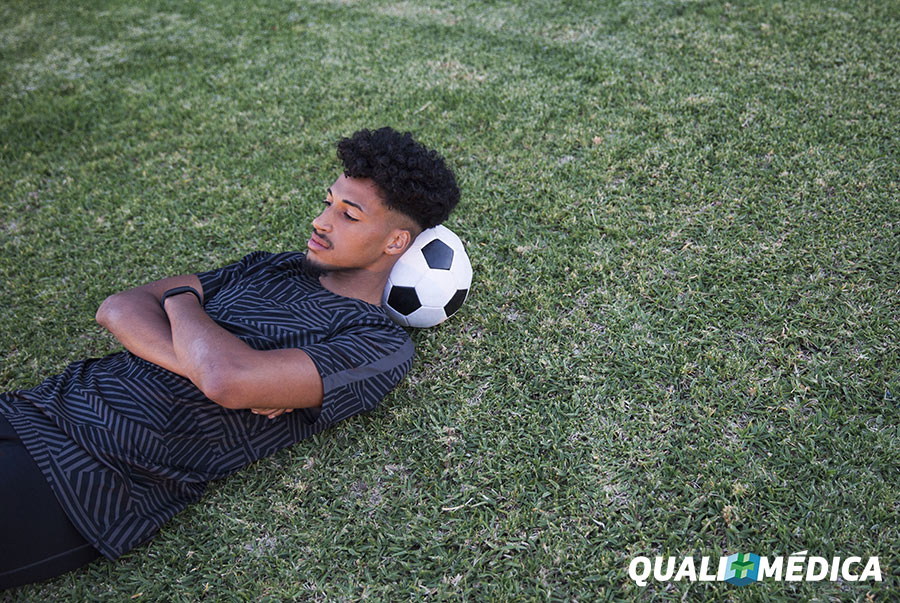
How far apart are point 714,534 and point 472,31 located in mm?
6175

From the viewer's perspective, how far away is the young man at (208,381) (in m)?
2.40

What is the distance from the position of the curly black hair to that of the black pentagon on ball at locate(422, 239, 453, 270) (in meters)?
0.14

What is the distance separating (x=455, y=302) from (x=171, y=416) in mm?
1557

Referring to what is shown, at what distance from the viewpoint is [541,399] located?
3113mm

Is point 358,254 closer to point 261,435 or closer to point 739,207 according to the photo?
point 261,435

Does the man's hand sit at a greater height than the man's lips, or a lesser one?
lesser

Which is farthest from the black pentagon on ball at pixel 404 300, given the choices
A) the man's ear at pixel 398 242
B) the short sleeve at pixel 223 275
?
the short sleeve at pixel 223 275

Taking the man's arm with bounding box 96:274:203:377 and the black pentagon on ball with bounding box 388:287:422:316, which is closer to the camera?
the man's arm with bounding box 96:274:203:377

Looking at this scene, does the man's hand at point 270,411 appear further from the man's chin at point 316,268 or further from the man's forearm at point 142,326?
the man's chin at point 316,268

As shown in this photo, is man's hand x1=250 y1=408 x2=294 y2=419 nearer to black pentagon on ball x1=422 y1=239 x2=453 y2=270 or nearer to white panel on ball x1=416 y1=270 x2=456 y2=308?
white panel on ball x1=416 y1=270 x2=456 y2=308

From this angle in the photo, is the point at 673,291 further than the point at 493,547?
Yes

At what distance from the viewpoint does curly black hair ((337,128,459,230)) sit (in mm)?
3057

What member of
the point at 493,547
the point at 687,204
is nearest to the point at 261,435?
the point at 493,547

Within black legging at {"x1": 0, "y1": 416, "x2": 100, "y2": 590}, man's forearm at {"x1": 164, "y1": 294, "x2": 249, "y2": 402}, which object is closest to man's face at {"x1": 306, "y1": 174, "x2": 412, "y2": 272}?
man's forearm at {"x1": 164, "y1": 294, "x2": 249, "y2": 402}
